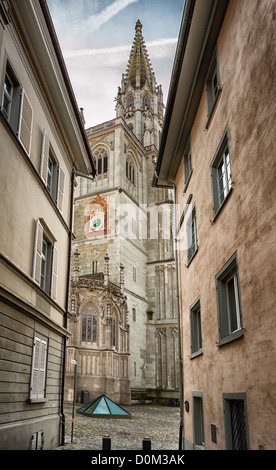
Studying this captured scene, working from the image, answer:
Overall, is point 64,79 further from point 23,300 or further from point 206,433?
point 206,433

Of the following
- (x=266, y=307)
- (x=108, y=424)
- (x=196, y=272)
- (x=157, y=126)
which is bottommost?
(x=108, y=424)

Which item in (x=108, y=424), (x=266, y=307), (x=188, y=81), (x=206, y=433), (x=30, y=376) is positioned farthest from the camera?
(x=108, y=424)

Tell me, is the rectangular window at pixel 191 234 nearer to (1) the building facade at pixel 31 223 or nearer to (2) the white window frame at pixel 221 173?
(2) the white window frame at pixel 221 173

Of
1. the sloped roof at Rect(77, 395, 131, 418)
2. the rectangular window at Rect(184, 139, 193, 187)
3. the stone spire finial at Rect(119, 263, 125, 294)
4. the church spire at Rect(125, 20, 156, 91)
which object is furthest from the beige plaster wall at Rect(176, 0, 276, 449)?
the church spire at Rect(125, 20, 156, 91)

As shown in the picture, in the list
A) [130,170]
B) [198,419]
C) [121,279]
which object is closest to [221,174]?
[198,419]

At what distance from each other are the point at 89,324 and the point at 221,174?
84.9 feet

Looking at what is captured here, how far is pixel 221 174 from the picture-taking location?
27.5 feet

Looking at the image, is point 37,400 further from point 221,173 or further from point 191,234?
point 221,173

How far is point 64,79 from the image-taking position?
11.1 m

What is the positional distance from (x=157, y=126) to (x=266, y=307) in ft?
196

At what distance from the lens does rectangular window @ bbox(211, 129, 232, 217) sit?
771cm

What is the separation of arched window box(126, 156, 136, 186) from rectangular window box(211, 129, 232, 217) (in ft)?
130

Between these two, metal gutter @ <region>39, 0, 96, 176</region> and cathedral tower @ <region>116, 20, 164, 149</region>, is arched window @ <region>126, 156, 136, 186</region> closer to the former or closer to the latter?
cathedral tower @ <region>116, 20, 164, 149</region>
